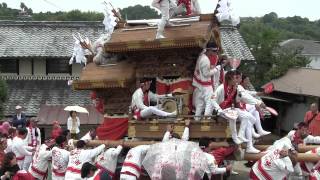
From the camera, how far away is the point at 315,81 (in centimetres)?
2544

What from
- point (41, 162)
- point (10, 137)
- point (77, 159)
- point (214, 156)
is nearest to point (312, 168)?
point (214, 156)

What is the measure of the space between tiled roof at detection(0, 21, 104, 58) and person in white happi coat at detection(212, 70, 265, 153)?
15093 mm

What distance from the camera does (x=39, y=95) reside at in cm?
2506

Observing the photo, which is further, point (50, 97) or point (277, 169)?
point (50, 97)

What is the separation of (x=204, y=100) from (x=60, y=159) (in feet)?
9.50

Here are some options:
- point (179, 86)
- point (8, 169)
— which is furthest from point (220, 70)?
point (8, 169)

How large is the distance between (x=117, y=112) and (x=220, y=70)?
A: 7.88 ft

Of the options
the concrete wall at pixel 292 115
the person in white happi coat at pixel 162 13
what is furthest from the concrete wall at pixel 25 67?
the person in white happi coat at pixel 162 13

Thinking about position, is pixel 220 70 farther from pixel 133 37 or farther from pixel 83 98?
pixel 83 98

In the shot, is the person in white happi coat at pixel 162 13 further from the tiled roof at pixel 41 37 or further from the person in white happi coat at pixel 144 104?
the tiled roof at pixel 41 37

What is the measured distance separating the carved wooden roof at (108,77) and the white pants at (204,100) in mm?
1499

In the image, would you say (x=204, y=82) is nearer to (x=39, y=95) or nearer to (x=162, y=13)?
(x=162, y=13)

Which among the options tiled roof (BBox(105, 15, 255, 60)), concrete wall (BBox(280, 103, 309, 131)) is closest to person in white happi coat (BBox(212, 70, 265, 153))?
tiled roof (BBox(105, 15, 255, 60))

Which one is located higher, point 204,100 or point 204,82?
point 204,82
